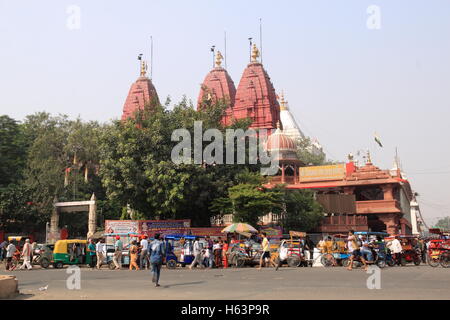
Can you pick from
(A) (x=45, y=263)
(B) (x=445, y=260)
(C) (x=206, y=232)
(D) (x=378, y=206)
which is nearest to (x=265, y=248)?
(B) (x=445, y=260)

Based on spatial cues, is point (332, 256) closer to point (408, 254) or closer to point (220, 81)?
point (408, 254)

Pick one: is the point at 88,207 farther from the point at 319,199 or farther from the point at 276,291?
the point at 276,291

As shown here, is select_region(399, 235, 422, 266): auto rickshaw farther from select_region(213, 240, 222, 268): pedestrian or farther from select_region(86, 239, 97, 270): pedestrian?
select_region(86, 239, 97, 270): pedestrian

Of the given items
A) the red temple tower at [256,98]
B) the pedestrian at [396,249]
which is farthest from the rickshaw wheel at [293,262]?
the red temple tower at [256,98]

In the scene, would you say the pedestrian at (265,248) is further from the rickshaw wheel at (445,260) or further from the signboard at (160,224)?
the signboard at (160,224)

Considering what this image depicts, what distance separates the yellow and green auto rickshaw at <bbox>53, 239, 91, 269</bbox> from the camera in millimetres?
23141

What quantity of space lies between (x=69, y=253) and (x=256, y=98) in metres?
42.3

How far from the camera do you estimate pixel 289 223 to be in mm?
34438

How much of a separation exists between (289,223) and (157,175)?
461 inches

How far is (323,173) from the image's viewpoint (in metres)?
44.4

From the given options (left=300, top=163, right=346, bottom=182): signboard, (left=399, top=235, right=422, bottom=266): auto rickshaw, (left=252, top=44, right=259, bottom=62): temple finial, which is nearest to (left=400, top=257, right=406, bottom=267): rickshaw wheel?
(left=399, top=235, right=422, bottom=266): auto rickshaw

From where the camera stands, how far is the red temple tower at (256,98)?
60.8 meters

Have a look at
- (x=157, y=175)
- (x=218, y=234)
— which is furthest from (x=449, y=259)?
(x=157, y=175)

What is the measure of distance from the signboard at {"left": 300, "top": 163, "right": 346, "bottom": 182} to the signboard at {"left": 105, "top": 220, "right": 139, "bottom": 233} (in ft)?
70.6
